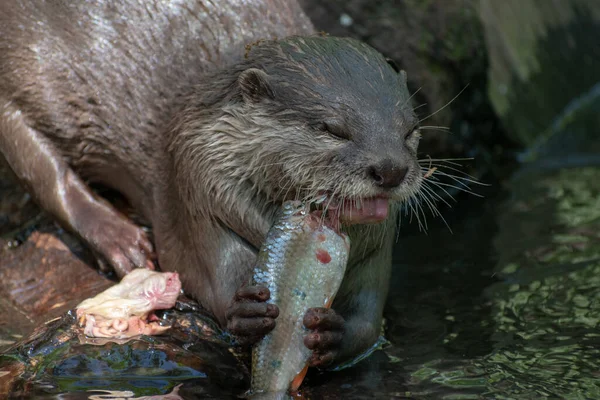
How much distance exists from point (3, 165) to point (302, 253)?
205cm

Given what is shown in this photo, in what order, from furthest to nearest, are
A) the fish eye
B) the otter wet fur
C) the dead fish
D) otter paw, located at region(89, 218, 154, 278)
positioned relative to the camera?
otter paw, located at region(89, 218, 154, 278) < the dead fish < the fish eye < the otter wet fur

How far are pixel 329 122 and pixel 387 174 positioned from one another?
31 centimetres

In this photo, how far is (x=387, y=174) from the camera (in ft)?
10.8

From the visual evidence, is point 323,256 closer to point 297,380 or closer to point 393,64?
point 297,380

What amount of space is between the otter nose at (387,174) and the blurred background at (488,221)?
0.45 ft

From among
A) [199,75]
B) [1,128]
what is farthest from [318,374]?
[1,128]

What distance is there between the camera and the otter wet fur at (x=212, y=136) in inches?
135

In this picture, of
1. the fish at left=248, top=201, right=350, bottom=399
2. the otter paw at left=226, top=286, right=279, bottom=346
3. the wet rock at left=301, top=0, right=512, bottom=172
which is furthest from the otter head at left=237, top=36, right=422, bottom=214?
the wet rock at left=301, top=0, right=512, bottom=172

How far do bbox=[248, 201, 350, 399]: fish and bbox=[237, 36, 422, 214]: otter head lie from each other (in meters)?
0.16

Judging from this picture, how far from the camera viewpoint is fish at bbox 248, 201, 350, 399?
130 inches

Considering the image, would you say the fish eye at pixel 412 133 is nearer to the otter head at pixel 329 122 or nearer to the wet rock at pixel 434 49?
the otter head at pixel 329 122

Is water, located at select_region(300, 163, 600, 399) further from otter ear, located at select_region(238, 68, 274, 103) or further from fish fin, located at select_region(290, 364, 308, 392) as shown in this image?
otter ear, located at select_region(238, 68, 274, 103)

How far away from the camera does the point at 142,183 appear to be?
4.46 m

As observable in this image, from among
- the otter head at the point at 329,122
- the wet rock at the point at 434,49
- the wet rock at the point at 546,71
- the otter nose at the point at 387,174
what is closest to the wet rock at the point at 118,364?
the otter head at the point at 329,122
